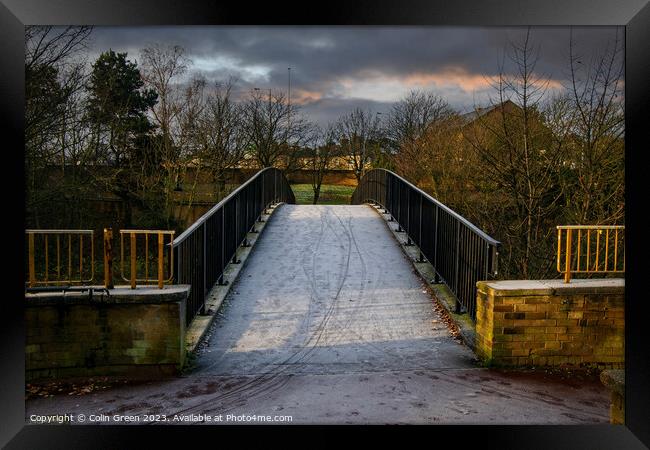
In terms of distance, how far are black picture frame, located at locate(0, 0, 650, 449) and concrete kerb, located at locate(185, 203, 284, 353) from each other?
140cm

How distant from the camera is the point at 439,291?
6328 millimetres

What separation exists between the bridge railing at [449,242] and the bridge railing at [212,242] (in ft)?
8.10

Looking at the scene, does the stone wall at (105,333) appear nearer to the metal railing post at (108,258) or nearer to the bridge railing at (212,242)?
the metal railing post at (108,258)

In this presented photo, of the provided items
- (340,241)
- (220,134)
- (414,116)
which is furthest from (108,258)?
(414,116)

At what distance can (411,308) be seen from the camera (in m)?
6.05

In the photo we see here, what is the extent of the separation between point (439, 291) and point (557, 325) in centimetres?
194

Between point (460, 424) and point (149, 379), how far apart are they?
7.50 feet

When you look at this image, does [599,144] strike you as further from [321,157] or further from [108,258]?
[321,157]

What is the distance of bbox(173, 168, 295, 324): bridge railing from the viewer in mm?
5047

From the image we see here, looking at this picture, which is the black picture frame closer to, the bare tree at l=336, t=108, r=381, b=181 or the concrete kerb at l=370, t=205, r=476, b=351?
the concrete kerb at l=370, t=205, r=476, b=351

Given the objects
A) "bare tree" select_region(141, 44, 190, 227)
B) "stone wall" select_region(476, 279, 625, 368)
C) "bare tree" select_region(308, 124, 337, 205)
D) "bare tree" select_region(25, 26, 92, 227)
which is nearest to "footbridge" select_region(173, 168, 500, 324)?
"stone wall" select_region(476, 279, 625, 368)

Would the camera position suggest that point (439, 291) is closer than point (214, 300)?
No

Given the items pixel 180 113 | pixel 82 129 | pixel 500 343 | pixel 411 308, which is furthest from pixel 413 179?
pixel 500 343
